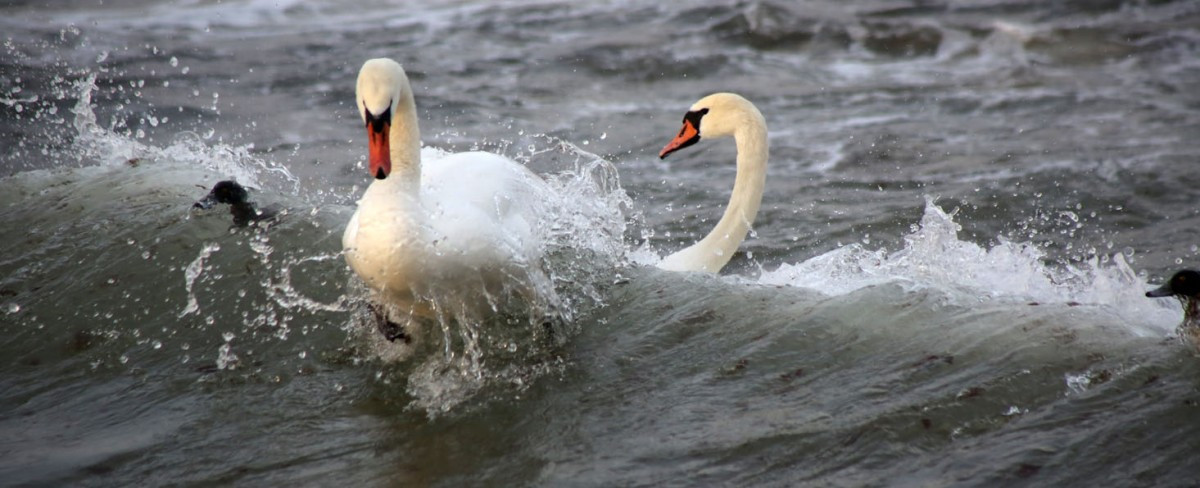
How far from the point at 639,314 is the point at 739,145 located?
85.2 inches

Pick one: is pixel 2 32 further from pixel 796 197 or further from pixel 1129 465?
pixel 1129 465

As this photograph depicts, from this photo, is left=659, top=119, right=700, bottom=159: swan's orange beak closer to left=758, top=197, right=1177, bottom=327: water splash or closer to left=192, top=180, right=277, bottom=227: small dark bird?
left=758, top=197, right=1177, bottom=327: water splash

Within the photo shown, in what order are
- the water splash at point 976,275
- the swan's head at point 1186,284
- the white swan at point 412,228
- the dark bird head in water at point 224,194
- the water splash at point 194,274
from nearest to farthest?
the white swan at point 412,228 < the swan's head at point 1186,284 < the water splash at point 976,275 < the water splash at point 194,274 < the dark bird head in water at point 224,194

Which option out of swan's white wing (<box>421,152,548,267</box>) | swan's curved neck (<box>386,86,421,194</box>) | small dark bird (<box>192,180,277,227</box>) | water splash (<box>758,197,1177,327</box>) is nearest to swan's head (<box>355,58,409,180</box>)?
swan's curved neck (<box>386,86,421,194</box>)

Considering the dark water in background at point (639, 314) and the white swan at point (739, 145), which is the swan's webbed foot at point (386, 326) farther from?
the white swan at point (739, 145)

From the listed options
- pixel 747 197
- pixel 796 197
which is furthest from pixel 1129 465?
pixel 796 197

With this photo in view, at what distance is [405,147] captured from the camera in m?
4.85

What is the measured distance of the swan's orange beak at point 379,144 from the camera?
4330 millimetres

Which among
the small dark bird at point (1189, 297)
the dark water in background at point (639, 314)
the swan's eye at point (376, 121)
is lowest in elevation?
the dark water in background at point (639, 314)

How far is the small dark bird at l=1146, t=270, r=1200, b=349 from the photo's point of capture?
185 inches

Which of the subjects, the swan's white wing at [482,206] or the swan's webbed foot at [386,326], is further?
the swan's webbed foot at [386,326]

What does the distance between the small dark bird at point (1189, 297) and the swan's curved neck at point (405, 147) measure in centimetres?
299

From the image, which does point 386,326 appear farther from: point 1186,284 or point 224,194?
point 1186,284

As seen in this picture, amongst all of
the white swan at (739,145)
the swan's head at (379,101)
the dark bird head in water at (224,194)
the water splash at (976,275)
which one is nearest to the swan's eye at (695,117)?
the white swan at (739,145)
